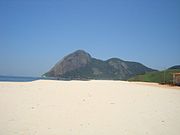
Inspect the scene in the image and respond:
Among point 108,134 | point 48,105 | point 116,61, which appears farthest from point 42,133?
point 116,61

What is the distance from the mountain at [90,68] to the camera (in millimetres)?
169225

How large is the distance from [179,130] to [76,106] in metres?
3.74

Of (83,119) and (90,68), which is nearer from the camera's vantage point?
(83,119)

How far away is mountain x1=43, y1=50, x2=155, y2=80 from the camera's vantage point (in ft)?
555

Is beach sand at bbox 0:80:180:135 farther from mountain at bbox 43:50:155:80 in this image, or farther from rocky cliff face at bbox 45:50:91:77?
rocky cliff face at bbox 45:50:91:77

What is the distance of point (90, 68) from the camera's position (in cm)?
17675

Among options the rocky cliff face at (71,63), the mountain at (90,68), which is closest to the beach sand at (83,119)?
the mountain at (90,68)

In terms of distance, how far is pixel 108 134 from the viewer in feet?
17.9

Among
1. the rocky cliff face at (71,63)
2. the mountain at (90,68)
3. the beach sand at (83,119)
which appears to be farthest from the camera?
the rocky cliff face at (71,63)

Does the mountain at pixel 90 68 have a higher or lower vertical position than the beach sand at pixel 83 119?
higher

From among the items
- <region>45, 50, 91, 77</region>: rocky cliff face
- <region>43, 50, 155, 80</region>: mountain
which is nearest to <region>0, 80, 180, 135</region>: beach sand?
<region>43, 50, 155, 80</region>: mountain

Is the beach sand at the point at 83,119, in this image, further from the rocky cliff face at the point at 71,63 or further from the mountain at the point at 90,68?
the rocky cliff face at the point at 71,63

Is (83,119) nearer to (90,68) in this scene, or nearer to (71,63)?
(90,68)

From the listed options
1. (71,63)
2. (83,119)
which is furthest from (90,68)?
(83,119)
